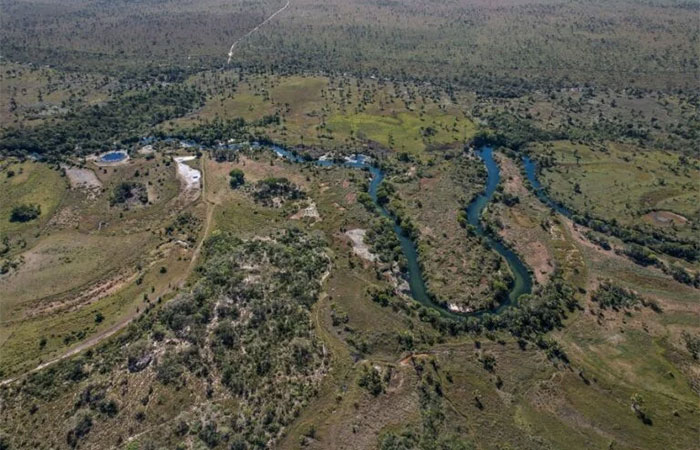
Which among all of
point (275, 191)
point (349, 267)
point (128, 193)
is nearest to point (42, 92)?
point (128, 193)

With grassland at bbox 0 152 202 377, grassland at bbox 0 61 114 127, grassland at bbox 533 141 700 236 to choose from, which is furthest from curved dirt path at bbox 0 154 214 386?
grassland at bbox 0 61 114 127

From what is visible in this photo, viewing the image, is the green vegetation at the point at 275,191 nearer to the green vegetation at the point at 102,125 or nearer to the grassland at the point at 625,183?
the green vegetation at the point at 102,125

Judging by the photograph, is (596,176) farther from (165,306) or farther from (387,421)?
(165,306)

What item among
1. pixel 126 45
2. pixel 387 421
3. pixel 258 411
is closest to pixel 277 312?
pixel 258 411

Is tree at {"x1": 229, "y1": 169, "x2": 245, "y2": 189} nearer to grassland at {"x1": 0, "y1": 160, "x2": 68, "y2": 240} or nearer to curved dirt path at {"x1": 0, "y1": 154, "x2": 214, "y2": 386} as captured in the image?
curved dirt path at {"x1": 0, "y1": 154, "x2": 214, "y2": 386}

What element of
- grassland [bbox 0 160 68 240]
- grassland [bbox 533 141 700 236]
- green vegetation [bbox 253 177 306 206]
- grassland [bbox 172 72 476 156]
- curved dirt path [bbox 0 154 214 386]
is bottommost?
grassland [bbox 0 160 68 240]

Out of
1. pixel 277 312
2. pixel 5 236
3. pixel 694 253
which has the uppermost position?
pixel 694 253

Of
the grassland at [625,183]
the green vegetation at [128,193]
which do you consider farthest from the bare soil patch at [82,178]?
the grassland at [625,183]

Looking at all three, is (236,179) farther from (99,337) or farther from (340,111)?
(340,111)
